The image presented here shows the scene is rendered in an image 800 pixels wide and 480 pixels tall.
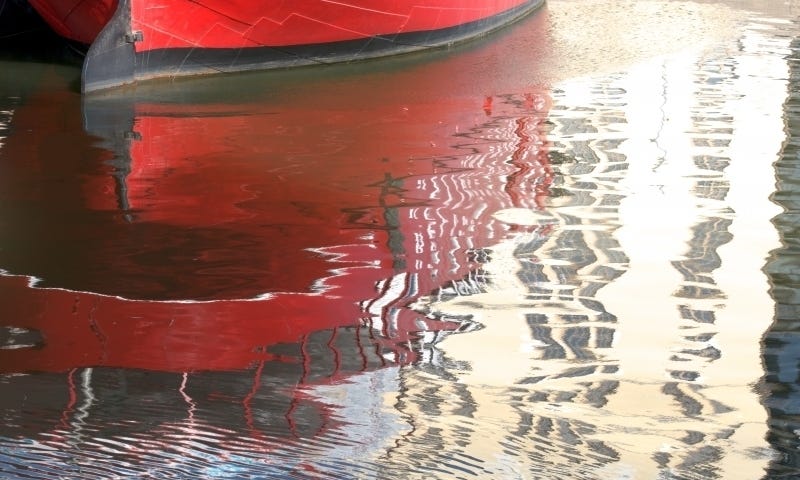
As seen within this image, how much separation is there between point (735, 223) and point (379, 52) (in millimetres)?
6140

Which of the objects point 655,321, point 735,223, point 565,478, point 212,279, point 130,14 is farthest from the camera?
→ point 130,14

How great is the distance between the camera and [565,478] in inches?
114

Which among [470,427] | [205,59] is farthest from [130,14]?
[470,427]

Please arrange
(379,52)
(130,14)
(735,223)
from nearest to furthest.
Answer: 1. (735,223)
2. (130,14)
3. (379,52)

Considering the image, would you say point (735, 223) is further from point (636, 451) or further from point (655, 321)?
point (636, 451)

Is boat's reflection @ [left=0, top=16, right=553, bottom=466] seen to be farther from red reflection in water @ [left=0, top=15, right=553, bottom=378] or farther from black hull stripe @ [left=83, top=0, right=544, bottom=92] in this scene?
black hull stripe @ [left=83, top=0, right=544, bottom=92]

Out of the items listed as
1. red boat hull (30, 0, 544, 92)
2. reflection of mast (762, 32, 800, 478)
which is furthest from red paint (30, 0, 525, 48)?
reflection of mast (762, 32, 800, 478)

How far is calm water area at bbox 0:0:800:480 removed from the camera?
311 cm

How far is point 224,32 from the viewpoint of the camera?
9.68 metres

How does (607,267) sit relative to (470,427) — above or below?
above

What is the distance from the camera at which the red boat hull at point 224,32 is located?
9039 millimetres

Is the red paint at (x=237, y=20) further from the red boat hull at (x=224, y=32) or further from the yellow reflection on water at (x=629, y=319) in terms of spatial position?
the yellow reflection on water at (x=629, y=319)

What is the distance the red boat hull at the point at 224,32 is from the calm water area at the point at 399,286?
449 millimetres

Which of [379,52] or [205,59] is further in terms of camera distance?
[379,52]
